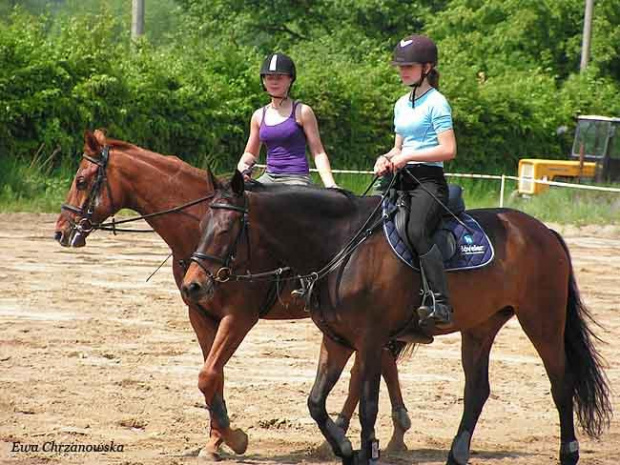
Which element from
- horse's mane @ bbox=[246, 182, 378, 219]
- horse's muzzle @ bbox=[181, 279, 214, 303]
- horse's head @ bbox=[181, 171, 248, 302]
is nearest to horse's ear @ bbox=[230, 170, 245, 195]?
horse's head @ bbox=[181, 171, 248, 302]

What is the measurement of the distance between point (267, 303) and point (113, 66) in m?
17.6

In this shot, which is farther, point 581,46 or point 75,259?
point 581,46

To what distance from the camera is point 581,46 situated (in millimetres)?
41125

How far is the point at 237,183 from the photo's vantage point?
6867 mm

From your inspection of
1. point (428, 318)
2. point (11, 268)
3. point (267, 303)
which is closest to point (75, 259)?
point (11, 268)

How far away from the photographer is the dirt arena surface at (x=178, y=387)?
26.2 feet

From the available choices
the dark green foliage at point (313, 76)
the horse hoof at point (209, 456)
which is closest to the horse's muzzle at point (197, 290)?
the horse hoof at point (209, 456)

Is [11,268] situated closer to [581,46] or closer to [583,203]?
[583,203]

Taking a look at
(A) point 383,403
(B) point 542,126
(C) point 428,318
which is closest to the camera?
(C) point 428,318

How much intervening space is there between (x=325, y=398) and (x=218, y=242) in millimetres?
1167

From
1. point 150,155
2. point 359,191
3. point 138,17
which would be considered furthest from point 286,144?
point 138,17

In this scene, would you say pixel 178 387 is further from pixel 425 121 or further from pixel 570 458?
pixel 425 121

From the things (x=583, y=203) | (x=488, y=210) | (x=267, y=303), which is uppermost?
(x=488, y=210)

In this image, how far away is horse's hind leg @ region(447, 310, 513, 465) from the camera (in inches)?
311
